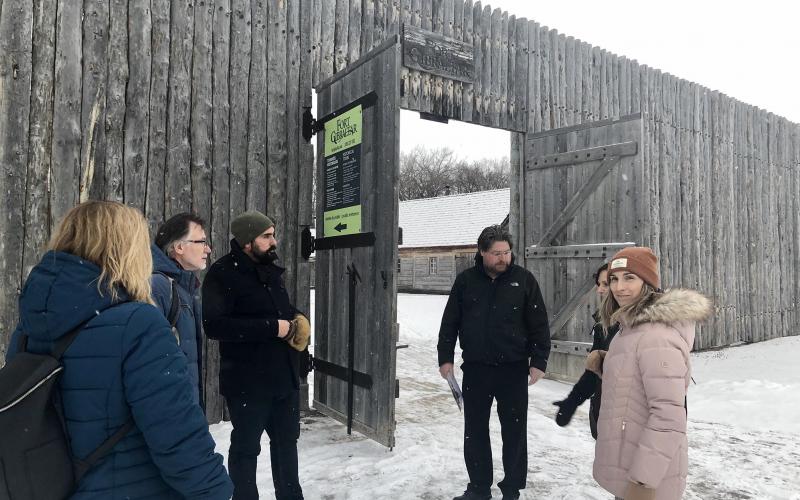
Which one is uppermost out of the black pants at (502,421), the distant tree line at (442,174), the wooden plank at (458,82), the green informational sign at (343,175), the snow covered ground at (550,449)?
the distant tree line at (442,174)

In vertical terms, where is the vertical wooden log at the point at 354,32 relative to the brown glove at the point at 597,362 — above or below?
above

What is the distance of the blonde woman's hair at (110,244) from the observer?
65.4 inches

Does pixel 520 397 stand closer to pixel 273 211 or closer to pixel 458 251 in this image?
pixel 273 211

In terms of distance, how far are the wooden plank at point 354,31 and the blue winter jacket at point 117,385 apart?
4.80 meters

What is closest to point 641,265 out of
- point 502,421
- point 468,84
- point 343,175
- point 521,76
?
point 502,421

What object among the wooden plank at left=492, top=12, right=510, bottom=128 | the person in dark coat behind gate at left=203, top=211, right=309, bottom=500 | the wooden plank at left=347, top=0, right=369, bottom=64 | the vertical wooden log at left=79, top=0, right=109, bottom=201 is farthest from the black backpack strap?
the wooden plank at left=492, top=12, right=510, bottom=128

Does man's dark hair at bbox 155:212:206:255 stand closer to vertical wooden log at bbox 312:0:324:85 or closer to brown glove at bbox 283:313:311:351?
brown glove at bbox 283:313:311:351

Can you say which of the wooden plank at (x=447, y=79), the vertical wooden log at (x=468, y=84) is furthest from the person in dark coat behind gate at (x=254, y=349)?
the vertical wooden log at (x=468, y=84)

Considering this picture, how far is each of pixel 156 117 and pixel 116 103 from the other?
313mm

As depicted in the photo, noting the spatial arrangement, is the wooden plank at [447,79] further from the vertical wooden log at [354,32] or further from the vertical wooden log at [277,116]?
the vertical wooden log at [277,116]

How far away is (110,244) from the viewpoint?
5.55 feet

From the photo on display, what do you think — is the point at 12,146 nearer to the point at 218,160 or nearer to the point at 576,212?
the point at 218,160

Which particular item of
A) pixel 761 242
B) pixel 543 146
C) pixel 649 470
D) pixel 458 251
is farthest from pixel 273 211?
pixel 458 251

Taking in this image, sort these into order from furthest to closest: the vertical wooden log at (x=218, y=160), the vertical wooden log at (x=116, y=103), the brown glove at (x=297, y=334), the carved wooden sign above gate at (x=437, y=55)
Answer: the carved wooden sign above gate at (x=437, y=55), the vertical wooden log at (x=218, y=160), the vertical wooden log at (x=116, y=103), the brown glove at (x=297, y=334)
